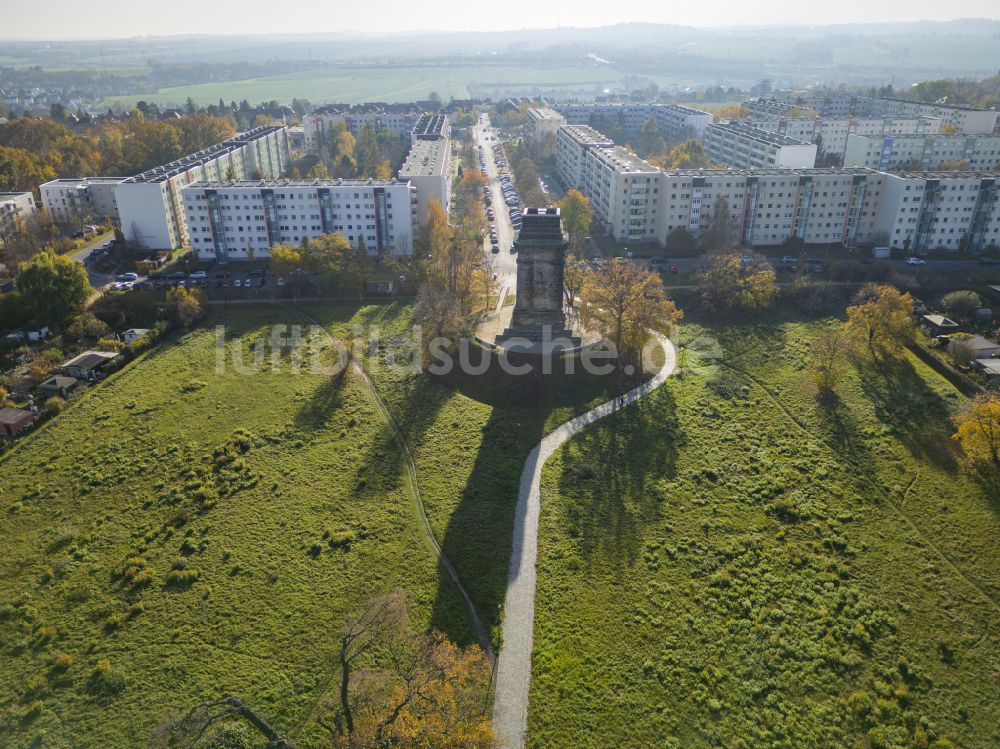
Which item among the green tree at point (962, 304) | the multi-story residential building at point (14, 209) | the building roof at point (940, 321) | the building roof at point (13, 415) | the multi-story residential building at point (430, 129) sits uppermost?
the multi-story residential building at point (430, 129)

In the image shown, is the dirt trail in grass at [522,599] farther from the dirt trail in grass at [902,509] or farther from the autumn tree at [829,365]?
the autumn tree at [829,365]

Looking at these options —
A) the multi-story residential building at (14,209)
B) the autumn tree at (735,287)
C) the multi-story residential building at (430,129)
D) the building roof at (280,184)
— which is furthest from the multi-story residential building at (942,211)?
the multi-story residential building at (14,209)

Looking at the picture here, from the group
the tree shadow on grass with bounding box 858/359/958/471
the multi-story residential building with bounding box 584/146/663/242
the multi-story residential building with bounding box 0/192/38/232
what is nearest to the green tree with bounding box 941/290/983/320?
the tree shadow on grass with bounding box 858/359/958/471

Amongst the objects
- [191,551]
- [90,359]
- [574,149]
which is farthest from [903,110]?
[191,551]

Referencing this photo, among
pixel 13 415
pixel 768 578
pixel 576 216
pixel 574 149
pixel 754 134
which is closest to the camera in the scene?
pixel 768 578

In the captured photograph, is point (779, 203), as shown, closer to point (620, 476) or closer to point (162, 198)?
point (620, 476)

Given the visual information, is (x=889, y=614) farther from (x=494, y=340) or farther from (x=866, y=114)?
(x=866, y=114)

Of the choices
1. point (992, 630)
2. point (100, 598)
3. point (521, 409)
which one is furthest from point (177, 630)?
point (992, 630)
